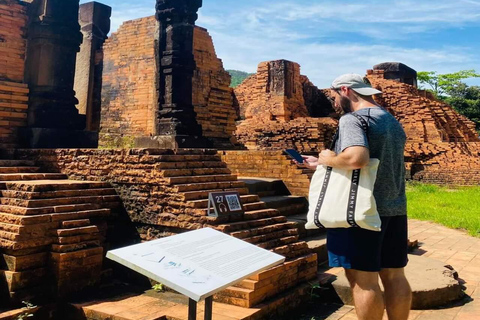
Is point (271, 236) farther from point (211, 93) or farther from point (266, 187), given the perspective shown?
point (211, 93)

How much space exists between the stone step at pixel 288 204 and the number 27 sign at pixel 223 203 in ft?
4.96

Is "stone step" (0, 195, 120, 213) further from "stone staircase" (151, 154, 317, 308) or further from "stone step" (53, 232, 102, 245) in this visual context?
"stone staircase" (151, 154, 317, 308)

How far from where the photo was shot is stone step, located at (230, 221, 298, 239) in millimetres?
3283

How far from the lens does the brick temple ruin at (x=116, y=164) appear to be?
311cm

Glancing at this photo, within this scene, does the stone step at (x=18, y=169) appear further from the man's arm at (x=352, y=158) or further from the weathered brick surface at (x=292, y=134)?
the weathered brick surface at (x=292, y=134)

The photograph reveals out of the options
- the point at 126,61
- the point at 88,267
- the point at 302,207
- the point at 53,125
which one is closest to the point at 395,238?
the point at 88,267

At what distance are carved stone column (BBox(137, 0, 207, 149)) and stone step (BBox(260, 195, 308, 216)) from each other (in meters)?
1.37

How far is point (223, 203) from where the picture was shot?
341 cm

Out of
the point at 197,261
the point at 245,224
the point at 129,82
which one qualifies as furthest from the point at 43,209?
the point at 129,82

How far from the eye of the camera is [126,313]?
276 centimetres

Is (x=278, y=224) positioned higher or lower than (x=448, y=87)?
Answer: lower

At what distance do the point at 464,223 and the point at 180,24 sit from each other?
19.5 feet

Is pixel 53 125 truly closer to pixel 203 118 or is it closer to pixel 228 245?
pixel 228 245

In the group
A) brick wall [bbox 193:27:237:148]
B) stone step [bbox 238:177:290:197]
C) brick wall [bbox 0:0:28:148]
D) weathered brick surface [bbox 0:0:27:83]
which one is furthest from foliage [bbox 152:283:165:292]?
brick wall [bbox 193:27:237:148]
